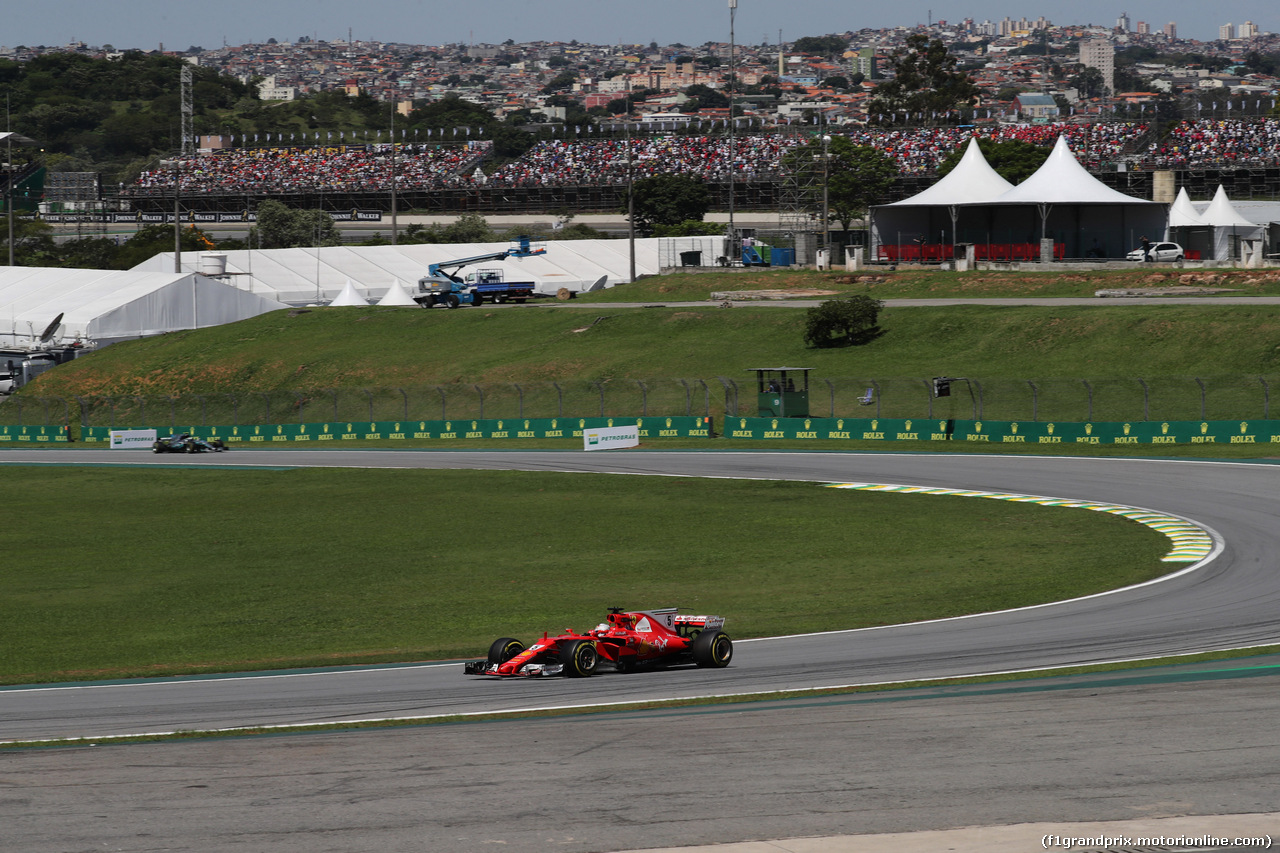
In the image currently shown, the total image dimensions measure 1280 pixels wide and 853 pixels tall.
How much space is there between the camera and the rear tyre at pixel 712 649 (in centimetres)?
1722

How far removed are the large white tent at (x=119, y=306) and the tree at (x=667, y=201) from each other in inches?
1784

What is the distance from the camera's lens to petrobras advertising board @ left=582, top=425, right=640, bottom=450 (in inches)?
1992

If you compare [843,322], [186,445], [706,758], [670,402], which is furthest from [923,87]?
[706,758]

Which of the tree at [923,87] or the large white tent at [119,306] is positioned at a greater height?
the tree at [923,87]

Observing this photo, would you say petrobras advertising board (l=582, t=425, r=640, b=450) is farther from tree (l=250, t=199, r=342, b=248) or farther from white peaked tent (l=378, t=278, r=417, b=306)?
tree (l=250, t=199, r=342, b=248)

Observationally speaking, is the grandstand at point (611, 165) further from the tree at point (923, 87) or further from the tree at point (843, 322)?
the tree at point (843, 322)

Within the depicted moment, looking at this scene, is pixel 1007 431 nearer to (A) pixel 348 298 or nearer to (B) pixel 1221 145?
(A) pixel 348 298

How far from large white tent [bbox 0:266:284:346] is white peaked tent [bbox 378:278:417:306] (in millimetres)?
7777

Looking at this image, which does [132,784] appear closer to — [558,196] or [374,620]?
[374,620]

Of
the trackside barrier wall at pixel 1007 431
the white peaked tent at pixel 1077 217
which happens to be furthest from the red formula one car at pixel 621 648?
the white peaked tent at pixel 1077 217

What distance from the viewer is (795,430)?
50.8m

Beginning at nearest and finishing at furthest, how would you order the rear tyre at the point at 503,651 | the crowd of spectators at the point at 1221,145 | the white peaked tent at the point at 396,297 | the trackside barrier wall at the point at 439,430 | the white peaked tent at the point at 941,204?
the rear tyre at the point at 503,651 → the trackside barrier wall at the point at 439,430 → the white peaked tent at the point at 941,204 → the white peaked tent at the point at 396,297 → the crowd of spectators at the point at 1221,145

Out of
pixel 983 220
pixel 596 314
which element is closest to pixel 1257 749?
pixel 596 314

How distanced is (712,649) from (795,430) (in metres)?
34.1
